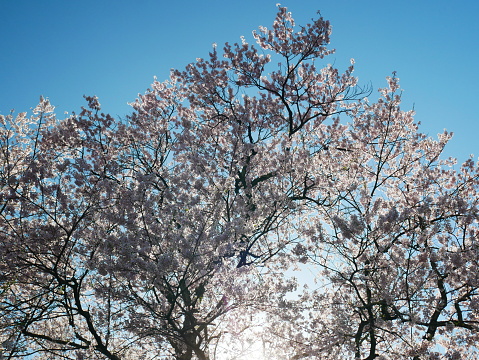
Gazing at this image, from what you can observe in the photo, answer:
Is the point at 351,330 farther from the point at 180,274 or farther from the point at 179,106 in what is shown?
the point at 179,106

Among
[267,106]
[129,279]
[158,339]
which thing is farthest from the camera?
[267,106]

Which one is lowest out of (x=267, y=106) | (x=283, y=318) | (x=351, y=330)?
(x=351, y=330)

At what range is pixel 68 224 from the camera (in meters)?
8.95

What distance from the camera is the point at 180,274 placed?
299 inches

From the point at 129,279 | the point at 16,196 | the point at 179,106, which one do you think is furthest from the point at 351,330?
the point at 179,106

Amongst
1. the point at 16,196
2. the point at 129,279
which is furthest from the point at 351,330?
the point at 16,196

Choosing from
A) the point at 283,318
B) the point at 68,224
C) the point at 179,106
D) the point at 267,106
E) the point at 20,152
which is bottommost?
the point at 283,318

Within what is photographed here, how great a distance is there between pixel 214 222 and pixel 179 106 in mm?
6983

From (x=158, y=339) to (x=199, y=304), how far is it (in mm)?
1402

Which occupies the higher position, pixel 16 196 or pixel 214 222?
pixel 16 196

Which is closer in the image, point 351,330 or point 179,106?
point 351,330

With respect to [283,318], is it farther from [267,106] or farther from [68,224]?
[267,106]

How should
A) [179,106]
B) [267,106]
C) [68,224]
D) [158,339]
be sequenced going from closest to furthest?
[68,224]
[158,339]
[267,106]
[179,106]

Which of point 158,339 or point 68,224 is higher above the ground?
point 68,224
